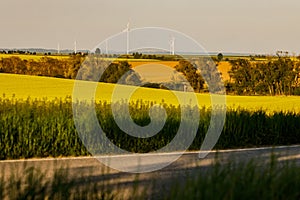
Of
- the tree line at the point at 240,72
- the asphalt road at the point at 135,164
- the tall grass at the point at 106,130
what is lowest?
the asphalt road at the point at 135,164

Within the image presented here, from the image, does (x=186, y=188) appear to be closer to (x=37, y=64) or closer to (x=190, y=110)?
(x=190, y=110)

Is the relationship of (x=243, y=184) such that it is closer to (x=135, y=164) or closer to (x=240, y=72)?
(x=135, y=164)

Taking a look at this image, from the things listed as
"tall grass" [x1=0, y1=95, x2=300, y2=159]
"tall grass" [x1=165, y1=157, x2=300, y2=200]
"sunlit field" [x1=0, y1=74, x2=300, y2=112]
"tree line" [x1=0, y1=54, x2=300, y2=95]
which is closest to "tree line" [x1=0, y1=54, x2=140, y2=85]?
"tree line" [x1=0, y1=54, x2=300, y2=95]

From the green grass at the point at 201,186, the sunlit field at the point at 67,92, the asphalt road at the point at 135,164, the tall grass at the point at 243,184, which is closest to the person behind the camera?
the tall grass at the point at 243,184

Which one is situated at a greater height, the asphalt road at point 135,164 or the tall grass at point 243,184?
the tall grass at point 243,184

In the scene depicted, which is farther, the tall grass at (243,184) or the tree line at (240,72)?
the tree line at (240,72)

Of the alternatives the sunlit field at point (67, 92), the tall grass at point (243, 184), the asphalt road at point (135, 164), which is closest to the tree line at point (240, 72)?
the sunlit field at point (67, 92)

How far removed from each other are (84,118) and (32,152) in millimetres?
1773

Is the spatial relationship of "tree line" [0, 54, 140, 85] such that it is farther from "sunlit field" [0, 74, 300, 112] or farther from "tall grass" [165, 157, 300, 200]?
"tall grass" [165, 157, 300, 200]

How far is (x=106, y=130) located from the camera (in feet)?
52.9

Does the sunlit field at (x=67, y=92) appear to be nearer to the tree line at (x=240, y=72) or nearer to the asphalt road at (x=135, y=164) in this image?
the tree line at (x=240, y=72)

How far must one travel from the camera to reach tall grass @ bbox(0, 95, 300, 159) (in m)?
15.0

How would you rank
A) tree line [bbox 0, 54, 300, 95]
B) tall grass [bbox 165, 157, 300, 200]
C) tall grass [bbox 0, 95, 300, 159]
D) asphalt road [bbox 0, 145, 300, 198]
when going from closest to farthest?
1. tall grass [bbox 165, 157, 300, 200]
2. asphalt road [bbox 0, 145, 300, 198]
3. tall grass [bbox 0, 95, 300, 159]
4. tree line [bbox 0, 54, 300, 95]

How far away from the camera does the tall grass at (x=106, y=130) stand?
14977 mm
